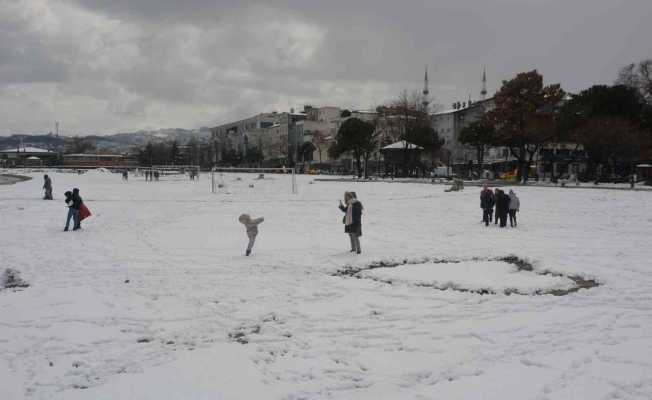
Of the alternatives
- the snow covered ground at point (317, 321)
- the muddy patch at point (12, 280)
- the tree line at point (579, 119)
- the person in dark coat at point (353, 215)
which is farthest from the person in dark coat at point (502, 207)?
the tree line at point (579, 119)

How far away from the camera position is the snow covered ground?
634 cm

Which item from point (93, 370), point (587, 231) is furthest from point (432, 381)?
point (587, 231)

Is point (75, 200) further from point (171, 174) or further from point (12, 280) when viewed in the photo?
point (171, 174)

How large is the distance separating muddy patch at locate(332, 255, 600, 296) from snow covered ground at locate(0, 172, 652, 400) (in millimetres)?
89

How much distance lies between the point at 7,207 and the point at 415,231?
2218 centimetres

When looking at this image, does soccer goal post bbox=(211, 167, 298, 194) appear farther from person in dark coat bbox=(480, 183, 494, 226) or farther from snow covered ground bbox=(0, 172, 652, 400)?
snow covered ground bbox=(0, 172, 652, 400)

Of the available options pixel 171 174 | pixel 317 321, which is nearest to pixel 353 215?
pixel 317 321

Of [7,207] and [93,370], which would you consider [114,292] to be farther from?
[7,207]

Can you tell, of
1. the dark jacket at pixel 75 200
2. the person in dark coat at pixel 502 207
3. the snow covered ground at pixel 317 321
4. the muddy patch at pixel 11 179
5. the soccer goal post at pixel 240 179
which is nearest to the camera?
the snow covered ground at pixel 317 321

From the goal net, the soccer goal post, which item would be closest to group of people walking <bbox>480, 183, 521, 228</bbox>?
the soccer goal post

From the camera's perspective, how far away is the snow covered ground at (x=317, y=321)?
634 cm

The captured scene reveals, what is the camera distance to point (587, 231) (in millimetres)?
18938

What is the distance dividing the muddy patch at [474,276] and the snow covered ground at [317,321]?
9 centimetres

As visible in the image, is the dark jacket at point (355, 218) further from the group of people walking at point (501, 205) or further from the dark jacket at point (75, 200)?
the dark jacket at point (75, 200)
